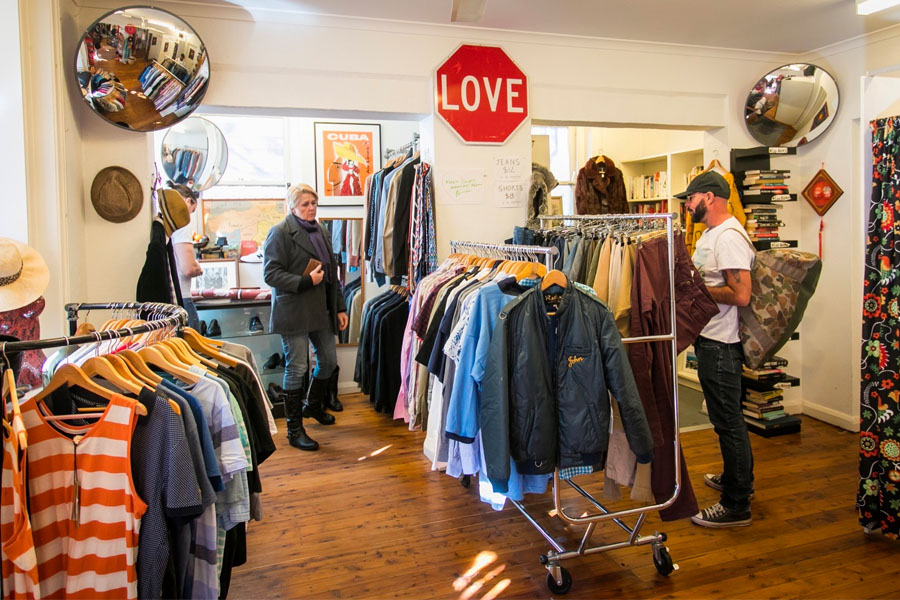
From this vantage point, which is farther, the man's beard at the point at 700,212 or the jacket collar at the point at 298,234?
the jacket collar at the point at 298,234

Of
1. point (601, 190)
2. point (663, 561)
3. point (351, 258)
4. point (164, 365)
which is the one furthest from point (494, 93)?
point (164, 365)

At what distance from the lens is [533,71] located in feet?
14.2

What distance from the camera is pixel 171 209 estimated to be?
369 centimetres

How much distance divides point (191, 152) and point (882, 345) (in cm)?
416

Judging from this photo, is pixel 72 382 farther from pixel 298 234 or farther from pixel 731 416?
pixel 731 416

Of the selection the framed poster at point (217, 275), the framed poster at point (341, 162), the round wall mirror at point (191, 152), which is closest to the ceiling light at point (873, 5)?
the framed poster at point (341, 162)

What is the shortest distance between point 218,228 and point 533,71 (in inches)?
115

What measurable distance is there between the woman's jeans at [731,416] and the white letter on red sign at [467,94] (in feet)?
7.02

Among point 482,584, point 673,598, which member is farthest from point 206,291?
point 673,598

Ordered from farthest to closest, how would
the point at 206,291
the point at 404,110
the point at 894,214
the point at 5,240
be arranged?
the point at 206,291 → the point at 404,110 → the point at 894,214 → the point at 5,240

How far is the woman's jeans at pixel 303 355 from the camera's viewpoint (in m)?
4.07

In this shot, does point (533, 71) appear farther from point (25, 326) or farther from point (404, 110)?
point (25, 326)

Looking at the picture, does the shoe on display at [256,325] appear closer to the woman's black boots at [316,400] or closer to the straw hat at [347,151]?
the woman's black boots at [316,400]

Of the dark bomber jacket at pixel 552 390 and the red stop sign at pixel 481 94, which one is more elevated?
the red stop sign at pixel 481 94
